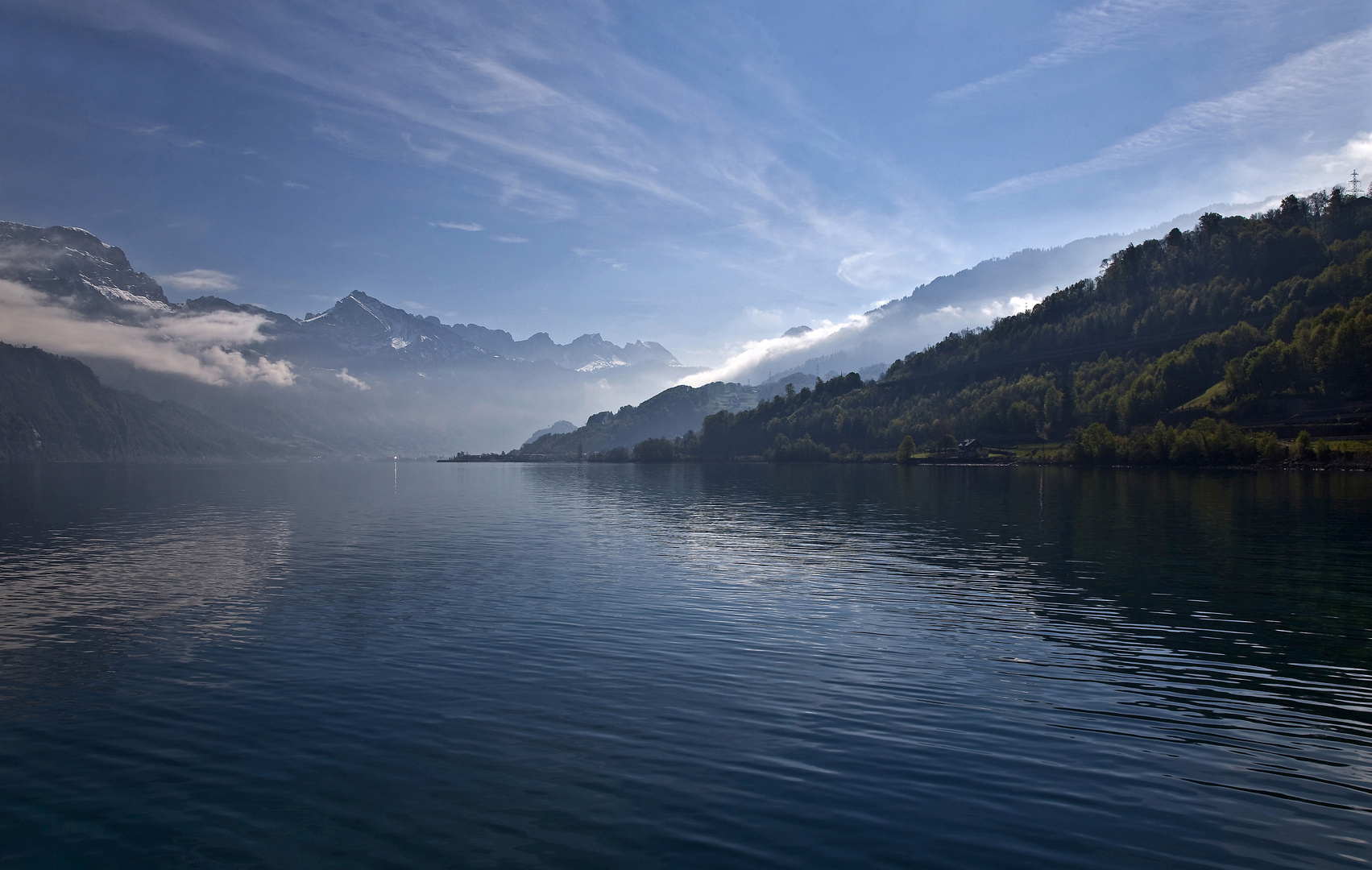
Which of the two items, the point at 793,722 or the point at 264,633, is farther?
the point at 264,633

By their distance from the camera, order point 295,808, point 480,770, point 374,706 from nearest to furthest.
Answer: point 295,808
point 480,770
point 374,706

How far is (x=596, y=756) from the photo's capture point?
21.9 m

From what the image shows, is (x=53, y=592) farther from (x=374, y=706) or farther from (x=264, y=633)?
(x=374, y=706)

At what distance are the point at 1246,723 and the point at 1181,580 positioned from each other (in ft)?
103

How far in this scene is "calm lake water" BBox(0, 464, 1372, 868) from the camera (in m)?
17.3

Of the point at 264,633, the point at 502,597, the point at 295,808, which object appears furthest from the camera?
the point at 502,597

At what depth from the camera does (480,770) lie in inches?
829

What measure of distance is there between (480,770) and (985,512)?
98.0m

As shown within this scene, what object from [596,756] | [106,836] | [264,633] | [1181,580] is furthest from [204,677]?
[1181,580]

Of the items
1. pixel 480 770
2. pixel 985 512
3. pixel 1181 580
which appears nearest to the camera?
pixel 480 770

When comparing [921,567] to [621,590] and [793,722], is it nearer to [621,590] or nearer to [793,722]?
[621,590]

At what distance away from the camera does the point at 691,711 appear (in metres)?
25.7

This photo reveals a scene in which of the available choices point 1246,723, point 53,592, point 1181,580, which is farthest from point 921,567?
point 53,592

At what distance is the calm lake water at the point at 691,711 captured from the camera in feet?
56.9
